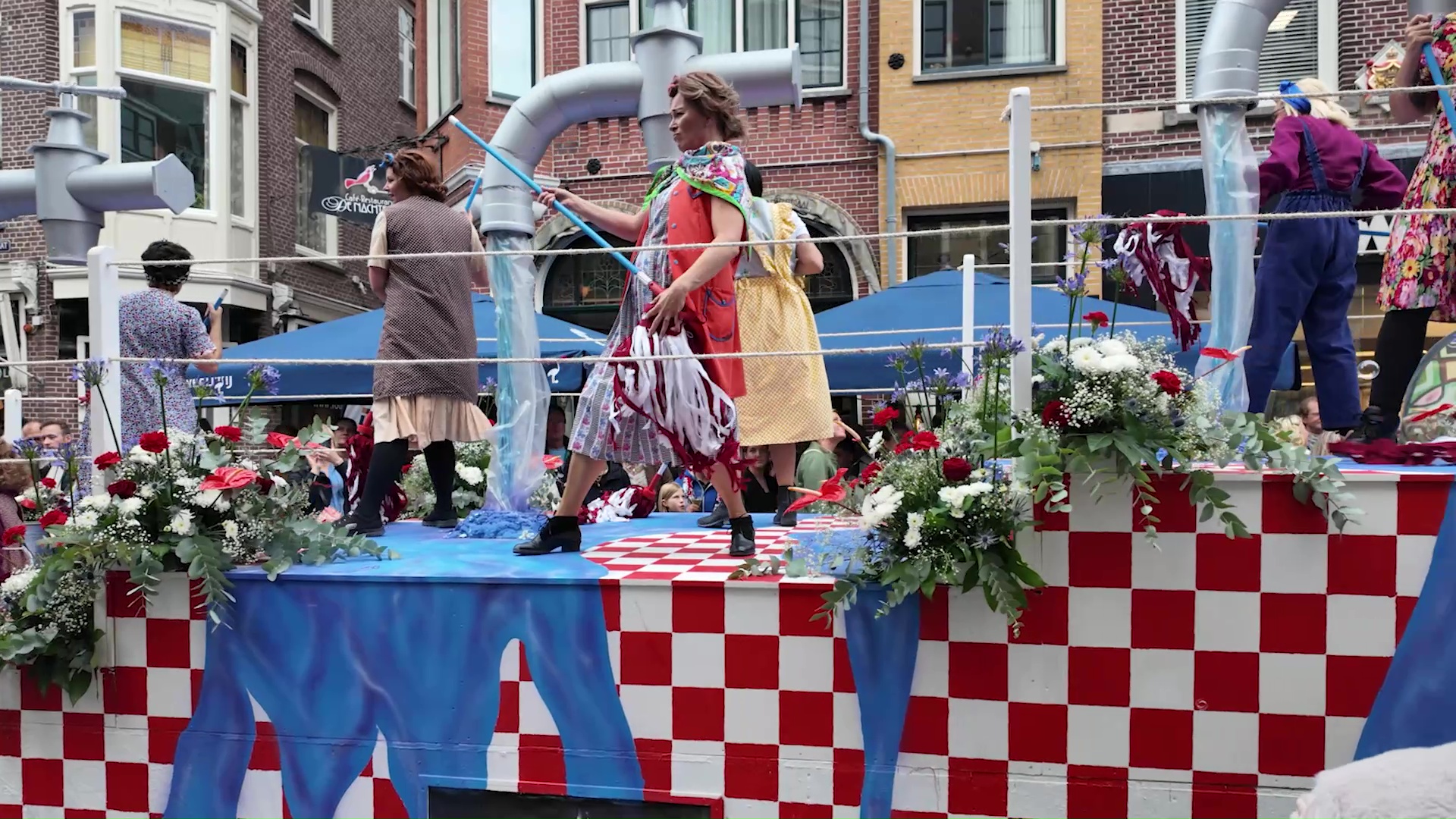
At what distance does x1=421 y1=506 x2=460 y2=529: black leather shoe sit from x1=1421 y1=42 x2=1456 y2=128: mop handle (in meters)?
3.53

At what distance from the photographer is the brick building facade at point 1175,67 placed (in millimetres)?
9727

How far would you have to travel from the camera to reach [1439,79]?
2969 millimetres

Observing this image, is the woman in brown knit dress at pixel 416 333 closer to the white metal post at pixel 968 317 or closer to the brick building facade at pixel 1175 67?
the white metal post at pixel 968 317

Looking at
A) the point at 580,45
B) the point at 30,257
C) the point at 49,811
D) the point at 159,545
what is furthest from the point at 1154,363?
the point at 30,257

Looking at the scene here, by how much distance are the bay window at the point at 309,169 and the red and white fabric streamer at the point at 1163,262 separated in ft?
50.7

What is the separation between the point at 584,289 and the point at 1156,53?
6423 mm

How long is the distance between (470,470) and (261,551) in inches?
76.5

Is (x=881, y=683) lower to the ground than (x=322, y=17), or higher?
lower

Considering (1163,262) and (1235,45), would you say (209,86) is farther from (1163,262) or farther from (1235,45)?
(1163,262)

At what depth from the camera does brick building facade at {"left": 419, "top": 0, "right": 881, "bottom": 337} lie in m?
11.1

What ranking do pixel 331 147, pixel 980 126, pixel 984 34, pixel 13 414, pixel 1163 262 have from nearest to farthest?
1. pixel 1163 262
2. pixel 13 414
3. pixel 980 126
4. pixel 984 34
5. pixel 331 147

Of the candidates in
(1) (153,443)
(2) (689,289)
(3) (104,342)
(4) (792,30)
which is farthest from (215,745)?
(4) (792,30)

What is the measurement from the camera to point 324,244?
17359 mm

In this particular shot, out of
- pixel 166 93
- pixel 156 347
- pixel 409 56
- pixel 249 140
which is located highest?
pixel 409 56
